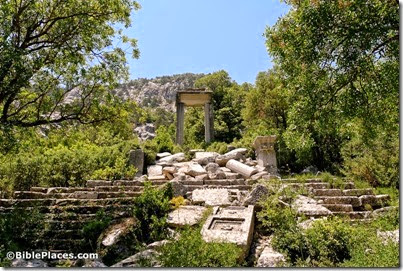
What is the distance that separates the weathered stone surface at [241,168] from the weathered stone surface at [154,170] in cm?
282

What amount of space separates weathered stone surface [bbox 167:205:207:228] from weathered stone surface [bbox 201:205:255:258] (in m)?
0.34

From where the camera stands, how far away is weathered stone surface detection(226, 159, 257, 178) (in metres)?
12.5

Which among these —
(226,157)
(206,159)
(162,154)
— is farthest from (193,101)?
(226,157)

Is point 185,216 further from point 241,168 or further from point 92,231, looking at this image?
point 241,168

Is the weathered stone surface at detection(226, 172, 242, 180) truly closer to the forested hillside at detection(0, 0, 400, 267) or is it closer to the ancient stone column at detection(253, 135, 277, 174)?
the forested hillside at detection(0, 0, 400, 267)

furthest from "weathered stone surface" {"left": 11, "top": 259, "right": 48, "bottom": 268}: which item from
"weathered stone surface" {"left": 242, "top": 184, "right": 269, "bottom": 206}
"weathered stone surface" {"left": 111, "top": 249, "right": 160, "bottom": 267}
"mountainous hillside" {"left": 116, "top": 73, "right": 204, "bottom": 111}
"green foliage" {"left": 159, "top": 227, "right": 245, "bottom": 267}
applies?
"mountainous hillside" {"left": 116, "top": 73, "right": 204, "bottom": 111}

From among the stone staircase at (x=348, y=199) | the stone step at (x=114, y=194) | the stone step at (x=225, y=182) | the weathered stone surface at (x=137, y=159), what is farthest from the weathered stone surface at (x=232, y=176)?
the weathered stone surface at (x=137, y=159)

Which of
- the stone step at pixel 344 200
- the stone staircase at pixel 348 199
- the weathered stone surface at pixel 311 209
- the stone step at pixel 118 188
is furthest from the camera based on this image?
the stone step at pixel 118 188

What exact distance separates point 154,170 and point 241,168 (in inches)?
141

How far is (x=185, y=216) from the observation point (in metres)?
7.00

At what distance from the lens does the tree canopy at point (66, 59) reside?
28.8 feet

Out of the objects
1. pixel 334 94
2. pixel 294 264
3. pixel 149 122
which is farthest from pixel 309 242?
pixel 149 122

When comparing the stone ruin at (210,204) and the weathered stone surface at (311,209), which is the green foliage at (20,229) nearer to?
the stone ruin at (210,204)

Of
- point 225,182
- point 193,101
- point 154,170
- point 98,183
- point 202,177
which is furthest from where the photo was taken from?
point 193,101
